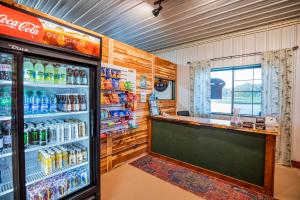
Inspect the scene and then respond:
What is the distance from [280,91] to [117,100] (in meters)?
3.37

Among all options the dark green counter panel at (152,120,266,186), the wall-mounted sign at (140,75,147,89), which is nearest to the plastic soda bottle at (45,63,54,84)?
the wall-mounted sign at (140,75,147,89)

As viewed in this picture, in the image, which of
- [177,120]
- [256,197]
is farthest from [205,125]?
[256,197]

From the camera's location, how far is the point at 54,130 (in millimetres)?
1712

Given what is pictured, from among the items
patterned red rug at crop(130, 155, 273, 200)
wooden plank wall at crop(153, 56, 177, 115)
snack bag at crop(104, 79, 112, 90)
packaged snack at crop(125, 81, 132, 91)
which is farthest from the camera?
wooden plank wall at crop(153, 56, 177, 115)

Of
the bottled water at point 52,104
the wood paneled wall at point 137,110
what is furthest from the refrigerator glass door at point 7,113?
the wood paneled wall at point 137,110

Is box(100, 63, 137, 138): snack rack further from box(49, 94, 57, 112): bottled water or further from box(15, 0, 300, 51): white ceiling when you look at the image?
box(15, 0, 300, 51): white ceiling

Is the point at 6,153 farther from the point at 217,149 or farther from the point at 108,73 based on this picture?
the point at 217,149

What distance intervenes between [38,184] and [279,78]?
14.6ft

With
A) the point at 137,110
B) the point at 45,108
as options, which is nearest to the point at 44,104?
the point at 45,108

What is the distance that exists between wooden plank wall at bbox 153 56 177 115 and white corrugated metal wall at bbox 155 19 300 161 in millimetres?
222

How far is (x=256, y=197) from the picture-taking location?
223cm

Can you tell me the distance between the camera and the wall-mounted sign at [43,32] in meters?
1.17

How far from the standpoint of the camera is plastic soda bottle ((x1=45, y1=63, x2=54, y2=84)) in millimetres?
1675

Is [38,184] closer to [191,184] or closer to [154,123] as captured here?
[191,184]
